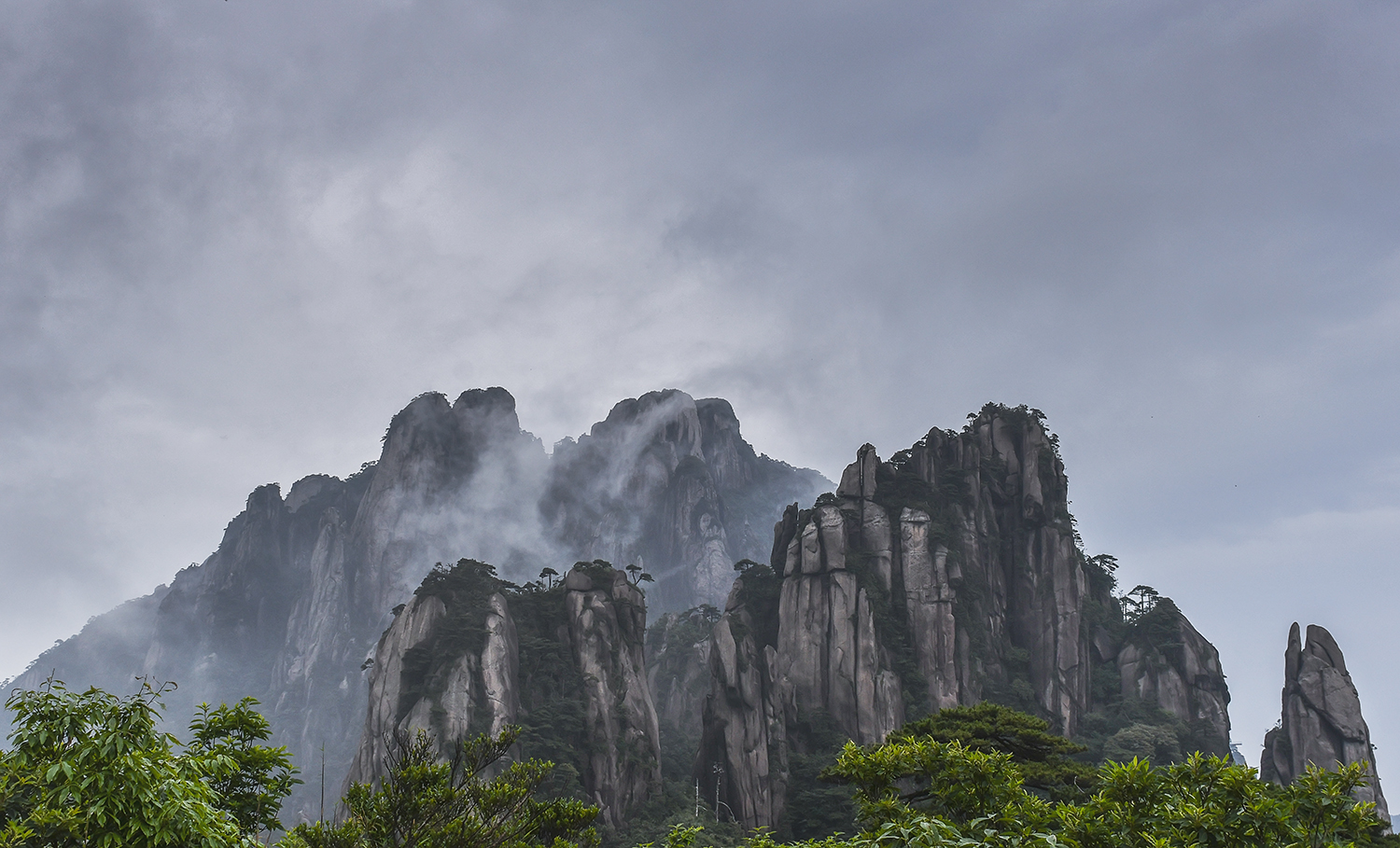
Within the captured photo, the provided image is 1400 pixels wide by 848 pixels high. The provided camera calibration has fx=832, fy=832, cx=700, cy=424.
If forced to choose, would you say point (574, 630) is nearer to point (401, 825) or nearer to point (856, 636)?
point (856, 636)

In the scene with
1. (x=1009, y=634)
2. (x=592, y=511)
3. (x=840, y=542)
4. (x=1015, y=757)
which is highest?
(x=592, y=511)

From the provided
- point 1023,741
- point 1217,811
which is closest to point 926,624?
point 1023,741

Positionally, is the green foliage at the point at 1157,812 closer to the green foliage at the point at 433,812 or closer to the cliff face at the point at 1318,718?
the green foliage at the point at 433,812

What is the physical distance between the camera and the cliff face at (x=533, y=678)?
187 ft

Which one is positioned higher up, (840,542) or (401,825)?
(840,542)

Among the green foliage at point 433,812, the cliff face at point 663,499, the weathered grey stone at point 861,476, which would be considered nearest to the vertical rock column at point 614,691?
the weathered grey stone at point 861,476

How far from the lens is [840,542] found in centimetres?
7106

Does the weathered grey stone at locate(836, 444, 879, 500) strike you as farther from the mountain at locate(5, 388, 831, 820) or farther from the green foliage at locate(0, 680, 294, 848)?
the mountain at locate(5, 388, 831, 820)

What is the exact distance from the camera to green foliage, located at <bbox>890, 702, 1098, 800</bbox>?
31.6 metres

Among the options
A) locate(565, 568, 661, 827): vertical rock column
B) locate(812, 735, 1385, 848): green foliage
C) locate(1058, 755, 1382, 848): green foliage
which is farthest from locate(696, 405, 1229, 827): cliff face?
locate(1058, 755, 1382, 848): green foliage

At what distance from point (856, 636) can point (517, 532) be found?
100096 mm

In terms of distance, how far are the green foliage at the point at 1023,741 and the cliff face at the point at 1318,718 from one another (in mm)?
38105

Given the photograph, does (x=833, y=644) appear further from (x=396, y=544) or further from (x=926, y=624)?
(x=396, y=544)

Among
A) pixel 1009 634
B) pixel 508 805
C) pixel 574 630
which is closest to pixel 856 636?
pixel 1009 634
